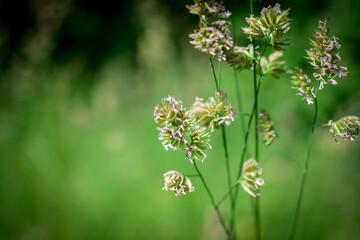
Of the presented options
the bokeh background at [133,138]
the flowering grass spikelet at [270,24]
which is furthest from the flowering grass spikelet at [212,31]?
the bokeh background at [133,138]

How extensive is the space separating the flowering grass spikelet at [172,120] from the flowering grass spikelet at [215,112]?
0.23ft

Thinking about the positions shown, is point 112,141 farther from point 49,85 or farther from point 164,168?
point 49,85

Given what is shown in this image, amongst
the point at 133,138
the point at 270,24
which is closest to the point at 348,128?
the point at 270,24

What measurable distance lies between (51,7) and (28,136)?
1.14 meters

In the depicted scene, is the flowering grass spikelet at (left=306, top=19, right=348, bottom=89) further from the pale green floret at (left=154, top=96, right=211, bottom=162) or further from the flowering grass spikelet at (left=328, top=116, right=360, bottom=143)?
the pale green floret at (left=154, top=96, right=211, bottom=162)

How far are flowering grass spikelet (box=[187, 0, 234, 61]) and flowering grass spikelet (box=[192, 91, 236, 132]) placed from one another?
12 centimetres

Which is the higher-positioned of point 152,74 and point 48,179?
point 152,74

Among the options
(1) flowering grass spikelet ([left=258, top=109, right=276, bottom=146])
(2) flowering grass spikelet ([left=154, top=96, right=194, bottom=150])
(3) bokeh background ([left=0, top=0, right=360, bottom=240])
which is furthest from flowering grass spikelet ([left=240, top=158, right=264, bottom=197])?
(3) bokeh background ([left=0, top=0, right=360, bottom=240])

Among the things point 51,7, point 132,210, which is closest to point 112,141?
point 132,210

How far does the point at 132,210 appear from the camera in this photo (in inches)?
87.2

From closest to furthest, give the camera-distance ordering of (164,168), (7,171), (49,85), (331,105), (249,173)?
(249,173), (331,105), (7,171), (164,168), (49,85)

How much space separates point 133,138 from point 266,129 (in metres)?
1.97

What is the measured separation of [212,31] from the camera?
775 mm

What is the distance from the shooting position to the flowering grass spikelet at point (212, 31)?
767mm
